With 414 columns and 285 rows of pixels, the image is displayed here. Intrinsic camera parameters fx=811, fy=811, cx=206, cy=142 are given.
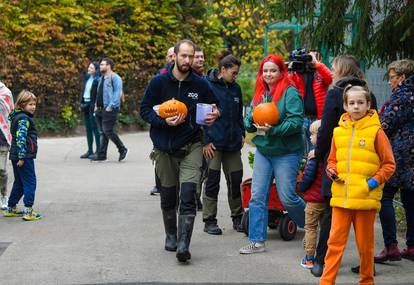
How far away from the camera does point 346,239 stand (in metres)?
6.01

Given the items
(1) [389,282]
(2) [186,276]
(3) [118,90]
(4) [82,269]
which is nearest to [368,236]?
(1) [389,282]

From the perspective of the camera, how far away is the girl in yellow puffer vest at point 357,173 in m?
5.82

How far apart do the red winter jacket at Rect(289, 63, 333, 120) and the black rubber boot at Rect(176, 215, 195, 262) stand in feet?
6.11

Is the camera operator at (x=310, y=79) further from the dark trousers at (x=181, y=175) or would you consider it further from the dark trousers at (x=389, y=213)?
the dark trousers at (x=389, y=213)

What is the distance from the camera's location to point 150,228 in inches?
342

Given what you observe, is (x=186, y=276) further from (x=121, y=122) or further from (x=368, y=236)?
(x=121, y=122)

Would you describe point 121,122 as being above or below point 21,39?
below

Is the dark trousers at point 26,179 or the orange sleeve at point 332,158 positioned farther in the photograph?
the dark trousers at point 26,179

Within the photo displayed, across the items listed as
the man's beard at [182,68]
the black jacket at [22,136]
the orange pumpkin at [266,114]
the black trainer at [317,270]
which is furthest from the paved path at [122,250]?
the man's beard at [182,68]

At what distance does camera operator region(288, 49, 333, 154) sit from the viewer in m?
7.84

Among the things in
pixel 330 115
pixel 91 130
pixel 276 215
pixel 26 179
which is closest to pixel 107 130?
pixel 91 130

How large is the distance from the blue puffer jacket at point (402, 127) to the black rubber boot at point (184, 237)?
1796 millimetres

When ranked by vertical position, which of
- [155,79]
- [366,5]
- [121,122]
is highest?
[366,5]

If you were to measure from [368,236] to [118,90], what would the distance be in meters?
9.41
